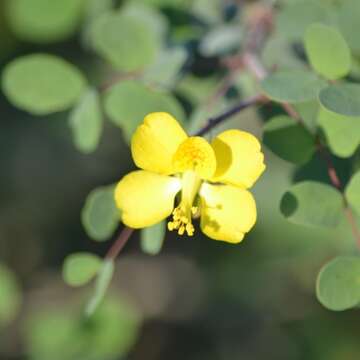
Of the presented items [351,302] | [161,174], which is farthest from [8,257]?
[351,302]

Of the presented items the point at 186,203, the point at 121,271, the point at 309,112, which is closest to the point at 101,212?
the point at 186,203

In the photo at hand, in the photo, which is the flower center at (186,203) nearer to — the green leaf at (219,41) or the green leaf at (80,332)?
the green leaf at (219,41)

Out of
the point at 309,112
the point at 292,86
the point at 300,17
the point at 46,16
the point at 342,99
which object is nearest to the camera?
the point at 342,99

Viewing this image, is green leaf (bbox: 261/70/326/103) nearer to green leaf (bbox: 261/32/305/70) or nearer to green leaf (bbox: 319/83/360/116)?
green leaf (bbox: 319/83/360/116)

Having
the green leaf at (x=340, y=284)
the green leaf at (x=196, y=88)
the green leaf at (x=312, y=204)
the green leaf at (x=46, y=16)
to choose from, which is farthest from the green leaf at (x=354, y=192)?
the green leaf at (x=46, y=16)

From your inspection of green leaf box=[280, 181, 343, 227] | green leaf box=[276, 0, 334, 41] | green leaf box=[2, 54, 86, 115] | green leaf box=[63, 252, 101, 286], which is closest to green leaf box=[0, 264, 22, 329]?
green leaf box=[2, 54, 86, 115]

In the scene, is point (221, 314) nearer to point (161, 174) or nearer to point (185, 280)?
point (185, 280)

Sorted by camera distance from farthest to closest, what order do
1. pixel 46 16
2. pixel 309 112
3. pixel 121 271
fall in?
pixel 121 271 < pixel 46 16 < pixel 309 112

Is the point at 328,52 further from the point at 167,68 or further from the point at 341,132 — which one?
the point at 167,68
